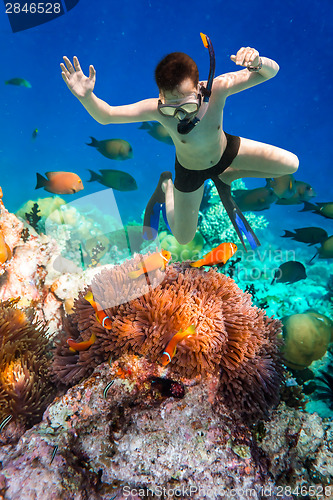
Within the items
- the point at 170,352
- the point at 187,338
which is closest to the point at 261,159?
the point at 187,338

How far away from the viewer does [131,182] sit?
17.2ft

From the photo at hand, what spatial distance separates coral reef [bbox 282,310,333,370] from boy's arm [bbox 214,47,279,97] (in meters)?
3.52

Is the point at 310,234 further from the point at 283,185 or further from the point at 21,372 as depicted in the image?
the point at 21,372

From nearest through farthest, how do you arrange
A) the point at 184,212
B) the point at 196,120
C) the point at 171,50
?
the point at 196,120 → the point at 184,212 → the point at 171,50

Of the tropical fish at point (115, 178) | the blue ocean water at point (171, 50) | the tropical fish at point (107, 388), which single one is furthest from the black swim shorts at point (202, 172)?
the blue ocean water at point (171, 50)

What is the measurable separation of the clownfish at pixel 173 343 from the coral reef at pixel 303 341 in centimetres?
281

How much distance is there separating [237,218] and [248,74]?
4.73 feet

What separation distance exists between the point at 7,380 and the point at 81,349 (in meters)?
0.69

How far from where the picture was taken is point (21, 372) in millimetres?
2322

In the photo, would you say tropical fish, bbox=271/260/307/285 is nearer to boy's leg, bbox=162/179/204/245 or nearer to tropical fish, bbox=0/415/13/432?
boy's leg, bbox=162/179/204/245

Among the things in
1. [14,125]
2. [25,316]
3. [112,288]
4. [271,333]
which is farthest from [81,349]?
[14,125]

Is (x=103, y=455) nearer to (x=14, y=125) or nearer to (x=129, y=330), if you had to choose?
(x=129, y=330)

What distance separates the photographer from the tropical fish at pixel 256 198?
5.21 metres

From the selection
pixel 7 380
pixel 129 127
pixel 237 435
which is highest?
pixel 129 127
